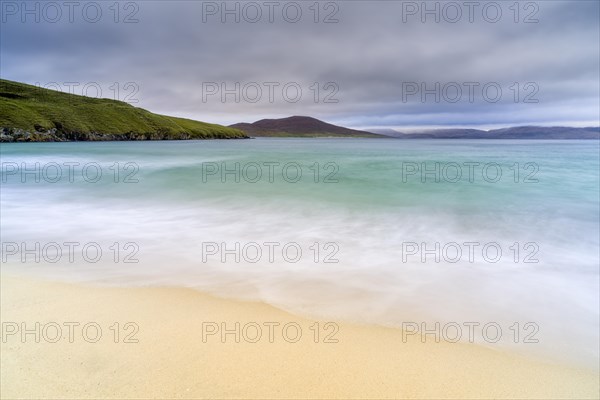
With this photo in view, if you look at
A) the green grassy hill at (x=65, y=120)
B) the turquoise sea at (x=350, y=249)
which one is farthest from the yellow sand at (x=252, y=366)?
the green grassy hill at (x=65, y=120)

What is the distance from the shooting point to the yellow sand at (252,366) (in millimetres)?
2895

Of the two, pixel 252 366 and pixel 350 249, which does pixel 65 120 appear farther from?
pixel 252 366

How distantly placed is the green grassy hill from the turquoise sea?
73.1 m

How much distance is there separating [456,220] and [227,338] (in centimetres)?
792

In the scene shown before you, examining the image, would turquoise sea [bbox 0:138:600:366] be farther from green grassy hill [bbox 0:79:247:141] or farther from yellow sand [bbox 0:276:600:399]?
green grassy hill [bbox 0:79:247:141]

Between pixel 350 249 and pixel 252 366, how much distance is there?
409cm

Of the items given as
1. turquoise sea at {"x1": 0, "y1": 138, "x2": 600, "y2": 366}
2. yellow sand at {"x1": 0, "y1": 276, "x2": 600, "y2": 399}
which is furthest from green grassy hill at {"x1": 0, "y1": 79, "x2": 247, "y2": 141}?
yellow sand at {"x1": 0, "y1": 276, "x2": 600, "y2": 399}

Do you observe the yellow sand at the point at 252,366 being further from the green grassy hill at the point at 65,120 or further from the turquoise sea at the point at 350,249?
the green grassy hill at the point at 65,120

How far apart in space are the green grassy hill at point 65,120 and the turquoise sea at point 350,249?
73.1 meters

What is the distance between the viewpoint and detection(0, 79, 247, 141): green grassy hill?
70.5m

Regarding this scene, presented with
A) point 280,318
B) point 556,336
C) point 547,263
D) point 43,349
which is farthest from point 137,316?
point 547,263

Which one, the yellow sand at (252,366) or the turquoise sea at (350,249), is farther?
the turquoise sea at (350,249)

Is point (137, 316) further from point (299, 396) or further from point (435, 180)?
point (435, 180)

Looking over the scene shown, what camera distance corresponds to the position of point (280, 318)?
4074 millimetres
